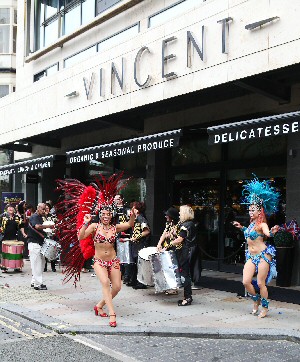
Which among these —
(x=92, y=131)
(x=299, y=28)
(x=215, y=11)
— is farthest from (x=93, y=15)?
(x=299, y=28)

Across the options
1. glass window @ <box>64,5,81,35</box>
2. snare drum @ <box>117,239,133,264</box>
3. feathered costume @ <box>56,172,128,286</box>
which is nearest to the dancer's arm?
feathered costume @ <box>56,172,128,286</box>

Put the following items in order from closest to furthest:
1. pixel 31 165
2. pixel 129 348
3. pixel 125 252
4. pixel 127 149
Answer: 1. pixel 129 348
2. pixel 125 252
3. pixel 127 149
4. pixel 31 165

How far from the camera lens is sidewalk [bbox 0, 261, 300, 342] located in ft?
22.7

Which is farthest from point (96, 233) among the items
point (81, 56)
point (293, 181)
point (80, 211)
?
point (81, 56)

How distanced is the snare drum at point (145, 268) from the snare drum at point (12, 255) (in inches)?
180

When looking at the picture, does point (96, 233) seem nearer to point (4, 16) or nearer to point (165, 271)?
point (165, 271)

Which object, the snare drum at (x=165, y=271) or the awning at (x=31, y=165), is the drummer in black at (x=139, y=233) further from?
the awning at (x=31, y=165)

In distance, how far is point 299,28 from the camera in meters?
8.41

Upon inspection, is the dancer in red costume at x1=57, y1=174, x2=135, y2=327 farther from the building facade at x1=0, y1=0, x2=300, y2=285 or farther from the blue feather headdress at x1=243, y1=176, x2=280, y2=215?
the building facade at x1=0, y1=0, x2=300, y2=285

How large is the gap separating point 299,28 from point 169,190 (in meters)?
6.82

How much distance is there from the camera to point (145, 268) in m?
9.32

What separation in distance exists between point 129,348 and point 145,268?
306 cm

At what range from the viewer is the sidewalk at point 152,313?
6934 mm

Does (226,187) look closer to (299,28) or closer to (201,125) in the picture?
(201,125)
